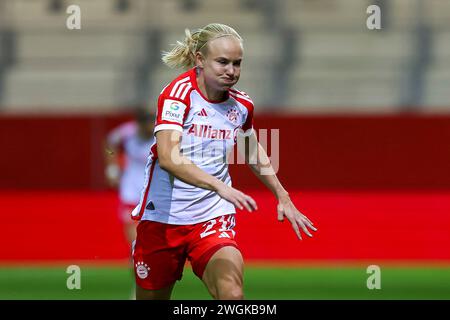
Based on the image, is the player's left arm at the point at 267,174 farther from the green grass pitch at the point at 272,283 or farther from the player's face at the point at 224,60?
the green grass pitch at the point at 272,283

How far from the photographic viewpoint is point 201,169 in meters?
6.64

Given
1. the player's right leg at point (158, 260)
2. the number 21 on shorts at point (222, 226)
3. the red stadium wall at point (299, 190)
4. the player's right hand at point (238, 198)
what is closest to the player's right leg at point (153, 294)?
the player's right leg at point (158, 260)

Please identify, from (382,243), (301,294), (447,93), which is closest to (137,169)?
(301,294)

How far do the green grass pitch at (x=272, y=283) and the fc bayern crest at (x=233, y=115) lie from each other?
460cm

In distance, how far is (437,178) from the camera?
643 inches

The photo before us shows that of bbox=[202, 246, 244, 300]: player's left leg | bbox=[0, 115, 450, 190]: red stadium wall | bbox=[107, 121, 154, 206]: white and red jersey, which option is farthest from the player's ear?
bbox=[0, 115, 450, 190]: red stadium wall

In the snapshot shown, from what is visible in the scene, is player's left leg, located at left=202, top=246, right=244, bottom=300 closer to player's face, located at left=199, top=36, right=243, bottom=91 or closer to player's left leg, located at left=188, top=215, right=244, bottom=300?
player's left leg, located at left=188, top=215, right=244, bottom=300

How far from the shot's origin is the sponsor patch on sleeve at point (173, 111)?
22.0 ft

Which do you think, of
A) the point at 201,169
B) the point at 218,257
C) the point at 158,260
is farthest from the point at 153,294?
the point at 201,169

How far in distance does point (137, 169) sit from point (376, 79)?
5.96 metres

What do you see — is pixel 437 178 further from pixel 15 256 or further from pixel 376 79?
pixel 15 256

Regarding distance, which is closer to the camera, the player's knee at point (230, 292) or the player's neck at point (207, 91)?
the player's knee at point (230, 292)

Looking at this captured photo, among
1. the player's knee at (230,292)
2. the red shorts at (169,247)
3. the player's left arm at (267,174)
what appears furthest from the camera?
the red shorts at (169,247)

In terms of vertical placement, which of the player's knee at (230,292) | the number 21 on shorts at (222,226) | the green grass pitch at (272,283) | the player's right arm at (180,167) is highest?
the player's right arm at (180,167)
